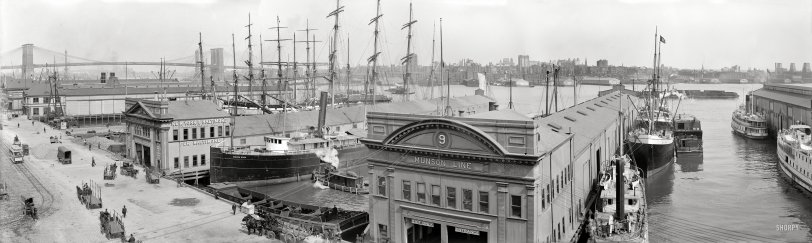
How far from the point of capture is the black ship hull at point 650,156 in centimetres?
6019

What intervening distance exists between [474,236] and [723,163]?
4884 cm

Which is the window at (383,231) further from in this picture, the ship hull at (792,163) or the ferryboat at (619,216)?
the ship hull at (792,163)

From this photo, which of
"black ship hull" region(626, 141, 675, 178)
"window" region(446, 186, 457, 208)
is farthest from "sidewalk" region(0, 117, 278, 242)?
"black ship hull" region(626, 141, 675, 178)

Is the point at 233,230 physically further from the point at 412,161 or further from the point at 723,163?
the point at 723,163

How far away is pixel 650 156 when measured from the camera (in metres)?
60.3

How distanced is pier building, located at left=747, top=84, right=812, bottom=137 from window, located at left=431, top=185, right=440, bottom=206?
6083cm

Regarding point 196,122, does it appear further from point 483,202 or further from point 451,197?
point 483,202

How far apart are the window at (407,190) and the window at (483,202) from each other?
370cm

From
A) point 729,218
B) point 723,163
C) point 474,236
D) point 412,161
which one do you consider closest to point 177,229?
point 412,161

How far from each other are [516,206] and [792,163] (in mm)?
39291

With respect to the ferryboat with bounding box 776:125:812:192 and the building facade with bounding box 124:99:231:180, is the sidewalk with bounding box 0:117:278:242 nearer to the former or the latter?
the building facade with bounding box 124:99:231:180

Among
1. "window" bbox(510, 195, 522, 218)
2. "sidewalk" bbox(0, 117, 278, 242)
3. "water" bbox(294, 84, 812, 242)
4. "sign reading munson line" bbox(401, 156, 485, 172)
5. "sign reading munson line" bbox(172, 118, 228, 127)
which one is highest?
"sign reading munson line" bbox(172, 118, 228, 127)

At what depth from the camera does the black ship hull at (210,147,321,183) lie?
49469mm

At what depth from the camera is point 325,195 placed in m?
44.7
